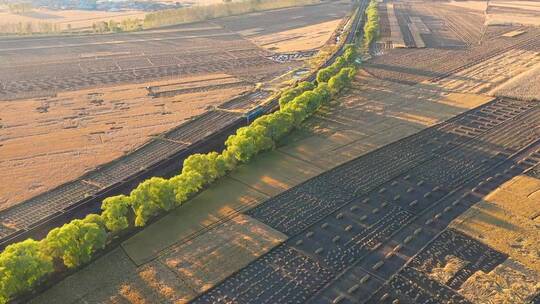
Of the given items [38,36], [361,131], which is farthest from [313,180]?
[38,36]

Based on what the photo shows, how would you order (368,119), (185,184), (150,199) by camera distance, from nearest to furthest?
(150,199) < (185,184) < (368,119)

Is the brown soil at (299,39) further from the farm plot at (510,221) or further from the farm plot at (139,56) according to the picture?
the farm plot at (510,221)

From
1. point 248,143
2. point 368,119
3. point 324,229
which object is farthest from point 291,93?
point 324,229

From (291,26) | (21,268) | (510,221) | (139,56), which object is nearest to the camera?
(21,268)

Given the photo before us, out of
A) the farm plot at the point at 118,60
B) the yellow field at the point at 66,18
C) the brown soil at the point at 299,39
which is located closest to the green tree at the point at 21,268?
the farm plot at the point at 118,60

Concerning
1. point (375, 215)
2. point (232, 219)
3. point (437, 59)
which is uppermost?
point (437, 59)

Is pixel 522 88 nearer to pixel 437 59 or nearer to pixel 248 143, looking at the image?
pixel 437 59

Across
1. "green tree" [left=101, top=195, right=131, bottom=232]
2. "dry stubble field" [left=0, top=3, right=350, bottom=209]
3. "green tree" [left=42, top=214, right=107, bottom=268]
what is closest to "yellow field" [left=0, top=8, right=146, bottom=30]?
"dry stubble field" [left=0, top=3, right=350, bottom=209]

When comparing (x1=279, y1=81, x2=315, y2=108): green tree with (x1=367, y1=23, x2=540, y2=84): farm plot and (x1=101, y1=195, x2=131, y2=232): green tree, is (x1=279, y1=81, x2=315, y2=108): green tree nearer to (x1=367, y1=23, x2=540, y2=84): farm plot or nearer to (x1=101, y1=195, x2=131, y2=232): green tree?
(x1=367, y1=23, x2=540, y2=84): farm plot
